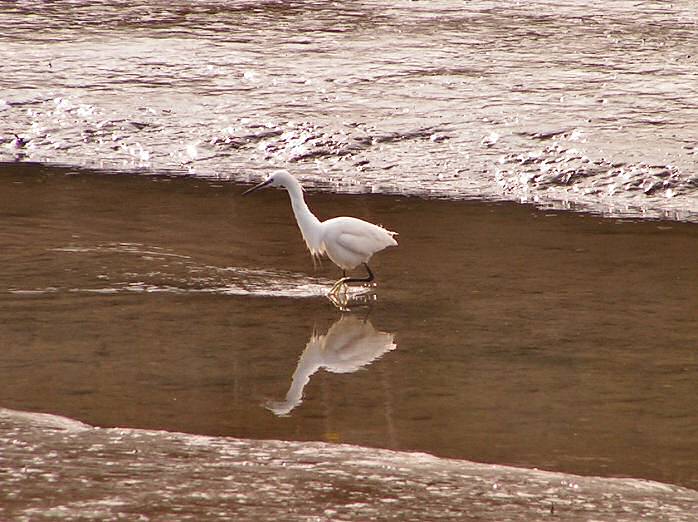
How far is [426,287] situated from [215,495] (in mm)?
3761

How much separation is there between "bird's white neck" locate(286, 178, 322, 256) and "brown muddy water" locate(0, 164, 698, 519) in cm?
23

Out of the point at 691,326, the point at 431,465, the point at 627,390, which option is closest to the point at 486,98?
the point at 691,326

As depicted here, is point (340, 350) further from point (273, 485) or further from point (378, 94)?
point (378, 94)

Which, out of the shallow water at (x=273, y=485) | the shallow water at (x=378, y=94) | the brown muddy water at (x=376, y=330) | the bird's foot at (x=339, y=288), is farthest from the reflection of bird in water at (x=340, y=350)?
the shallow water at (x=378, y=94)

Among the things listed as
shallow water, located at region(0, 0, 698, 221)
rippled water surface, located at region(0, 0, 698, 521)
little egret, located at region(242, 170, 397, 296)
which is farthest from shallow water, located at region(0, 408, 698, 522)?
shallow water, located at region(0, 0, 698, 221)

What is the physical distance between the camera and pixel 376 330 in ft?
28.5

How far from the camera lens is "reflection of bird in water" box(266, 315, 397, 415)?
7.60m

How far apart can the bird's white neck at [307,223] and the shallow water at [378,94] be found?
2676 mm

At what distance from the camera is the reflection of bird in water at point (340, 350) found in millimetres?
7602

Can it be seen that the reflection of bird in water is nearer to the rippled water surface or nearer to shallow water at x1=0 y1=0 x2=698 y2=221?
the rippled water surface

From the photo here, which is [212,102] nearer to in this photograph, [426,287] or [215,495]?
[426,287]

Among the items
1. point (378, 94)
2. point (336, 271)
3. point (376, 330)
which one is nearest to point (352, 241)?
point (336, 271)

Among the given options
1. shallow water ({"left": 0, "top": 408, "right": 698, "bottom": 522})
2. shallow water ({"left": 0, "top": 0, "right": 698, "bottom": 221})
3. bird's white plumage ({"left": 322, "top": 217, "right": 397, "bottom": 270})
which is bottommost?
shallow water ({"left": 0, "top": 408, "right": 698, "bottom": 522})

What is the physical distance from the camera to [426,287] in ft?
31.2
